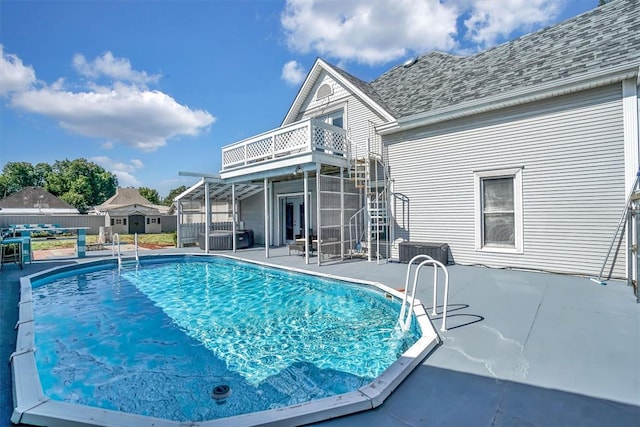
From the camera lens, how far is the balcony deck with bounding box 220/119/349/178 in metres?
9.72

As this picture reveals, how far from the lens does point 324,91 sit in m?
12.9

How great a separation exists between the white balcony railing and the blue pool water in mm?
4505

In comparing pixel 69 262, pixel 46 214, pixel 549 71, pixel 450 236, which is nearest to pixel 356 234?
pixel 450 236

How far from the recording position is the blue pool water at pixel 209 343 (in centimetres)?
329

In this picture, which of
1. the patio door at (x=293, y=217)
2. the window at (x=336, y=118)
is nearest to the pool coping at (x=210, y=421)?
the window at (x=336, y=118)

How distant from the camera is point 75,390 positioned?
3426 mm

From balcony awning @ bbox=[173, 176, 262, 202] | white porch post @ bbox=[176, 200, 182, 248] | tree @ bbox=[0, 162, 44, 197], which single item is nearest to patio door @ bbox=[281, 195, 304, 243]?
balcony awning @ bbox=[173, 176, 262, 202]

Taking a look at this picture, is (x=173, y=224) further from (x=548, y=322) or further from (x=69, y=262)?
(x=548, y=322)

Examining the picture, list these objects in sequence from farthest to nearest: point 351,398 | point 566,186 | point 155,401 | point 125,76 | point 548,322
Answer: point 125,76 < point 566,186 < point 548,322 < point 155,401 < point 351,398

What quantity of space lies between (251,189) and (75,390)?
13.1 m

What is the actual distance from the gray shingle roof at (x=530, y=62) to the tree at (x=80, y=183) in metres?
49.2

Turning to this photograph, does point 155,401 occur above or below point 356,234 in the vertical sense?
below

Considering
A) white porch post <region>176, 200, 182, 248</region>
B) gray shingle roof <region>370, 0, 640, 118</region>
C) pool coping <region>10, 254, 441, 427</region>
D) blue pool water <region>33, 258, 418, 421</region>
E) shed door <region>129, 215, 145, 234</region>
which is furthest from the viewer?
shed door <region>129, 215, 145, 234</region>

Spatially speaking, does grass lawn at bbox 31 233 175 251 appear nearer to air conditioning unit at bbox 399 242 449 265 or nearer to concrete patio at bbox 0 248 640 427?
concrete patio at bbox 0 248 640 427
